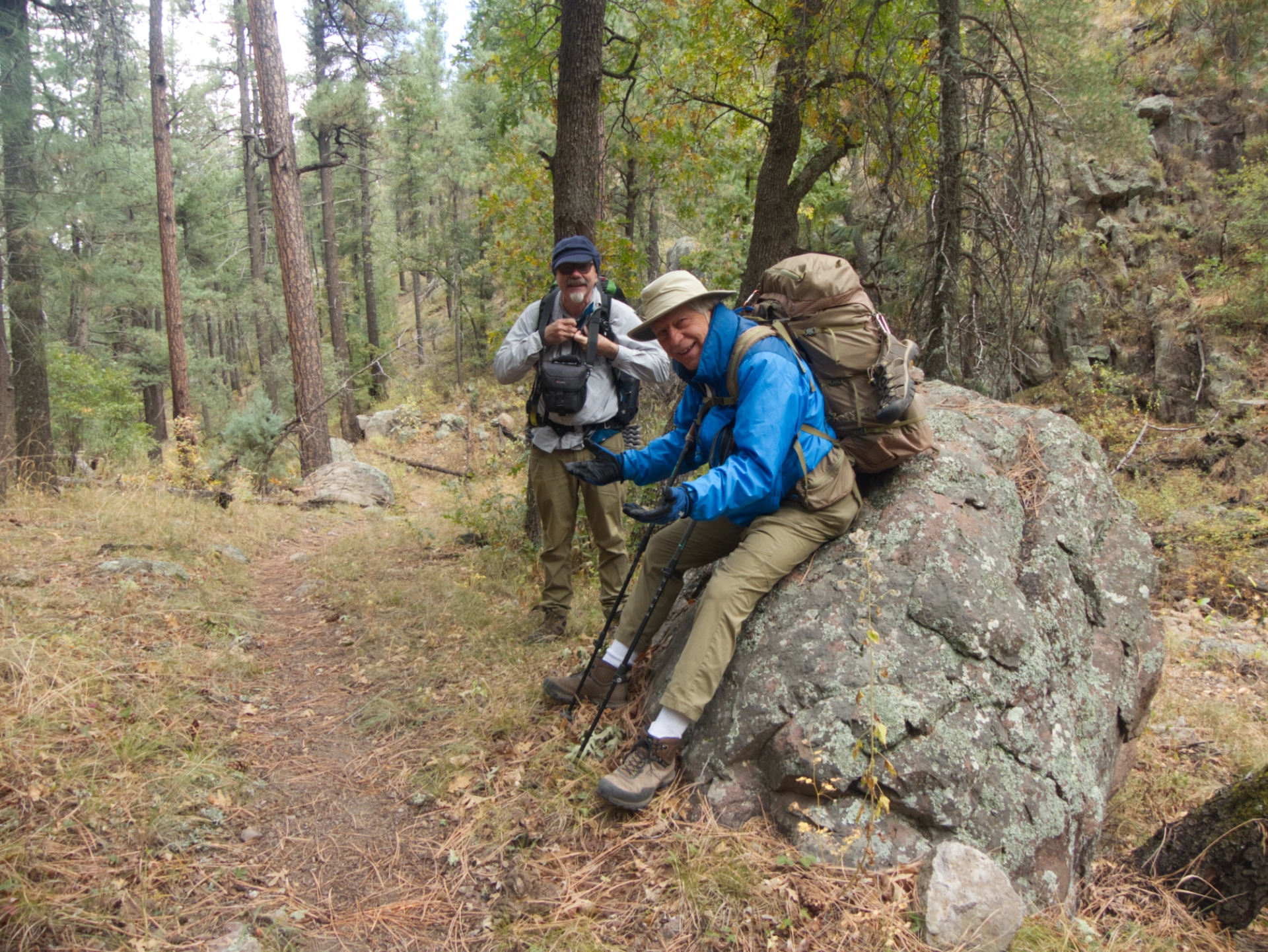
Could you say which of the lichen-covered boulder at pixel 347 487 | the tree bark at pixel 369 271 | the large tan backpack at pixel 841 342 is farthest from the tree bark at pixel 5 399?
the tree bark at pixel 369 271

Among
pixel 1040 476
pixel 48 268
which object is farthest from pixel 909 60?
pixel 48 268

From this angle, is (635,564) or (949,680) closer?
(949,680)

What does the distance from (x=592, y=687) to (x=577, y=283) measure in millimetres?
2408

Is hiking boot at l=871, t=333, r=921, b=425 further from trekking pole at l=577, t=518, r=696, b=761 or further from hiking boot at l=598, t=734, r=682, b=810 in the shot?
hiking boot at l=598, t=734, r=682, b=810

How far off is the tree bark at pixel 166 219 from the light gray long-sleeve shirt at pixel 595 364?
12.5 m

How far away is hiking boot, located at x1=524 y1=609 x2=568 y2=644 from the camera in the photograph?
4.59 meters

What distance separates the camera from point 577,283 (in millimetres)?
4227

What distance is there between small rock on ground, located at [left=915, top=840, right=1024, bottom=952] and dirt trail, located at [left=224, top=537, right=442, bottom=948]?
1.84m

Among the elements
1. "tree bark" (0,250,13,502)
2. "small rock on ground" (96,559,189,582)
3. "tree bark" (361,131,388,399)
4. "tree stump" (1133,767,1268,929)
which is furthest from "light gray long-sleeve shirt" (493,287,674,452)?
"tree bark" (361,131,388,399)

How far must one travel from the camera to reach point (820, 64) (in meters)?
5.85

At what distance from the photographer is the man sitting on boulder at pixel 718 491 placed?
283 cm

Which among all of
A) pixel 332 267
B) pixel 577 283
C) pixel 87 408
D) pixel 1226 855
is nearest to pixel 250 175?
pixel 332 267

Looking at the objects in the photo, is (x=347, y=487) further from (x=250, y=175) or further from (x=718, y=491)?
(x=250, y=175)

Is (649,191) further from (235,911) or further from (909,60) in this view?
(235,911)
